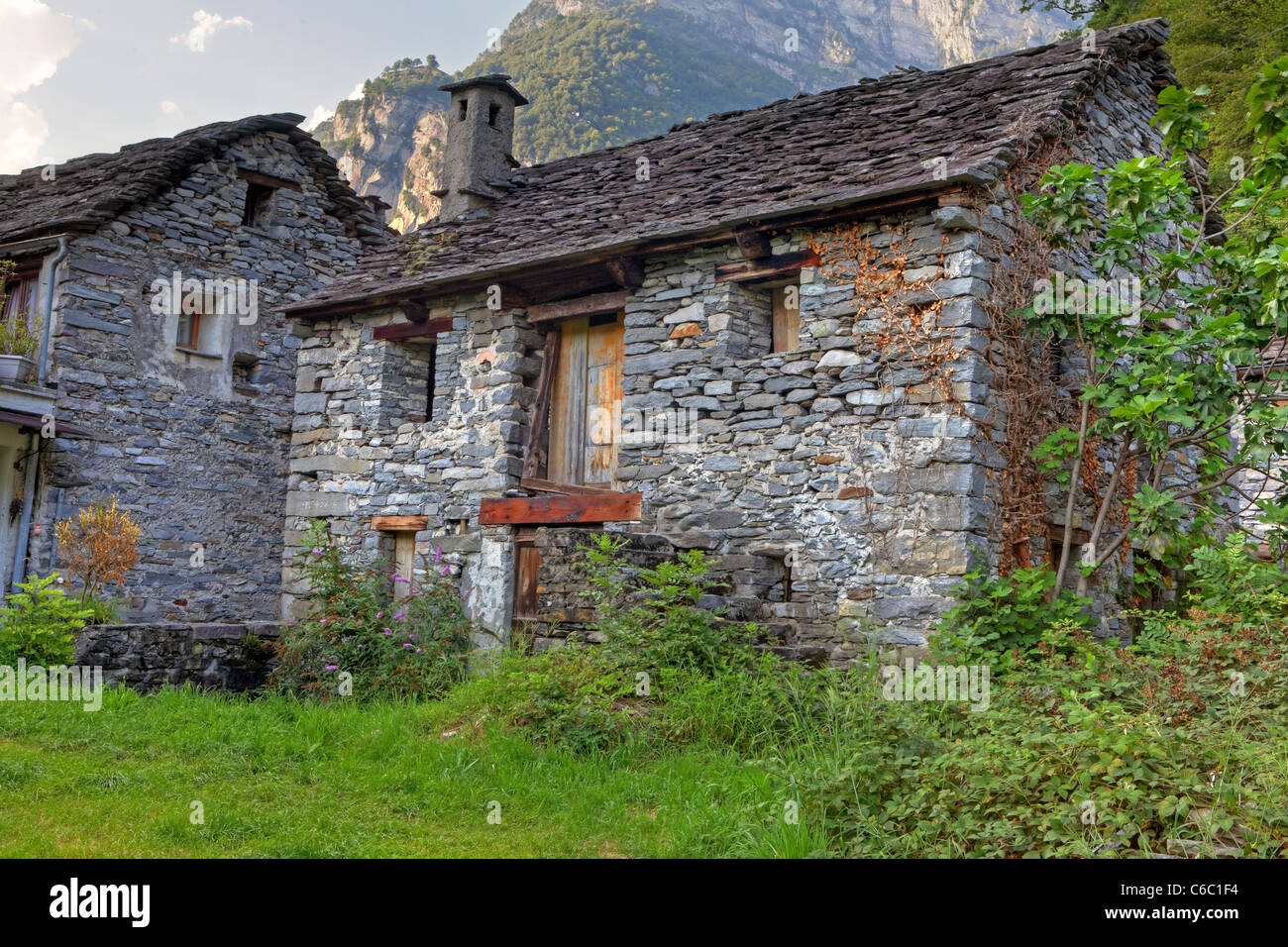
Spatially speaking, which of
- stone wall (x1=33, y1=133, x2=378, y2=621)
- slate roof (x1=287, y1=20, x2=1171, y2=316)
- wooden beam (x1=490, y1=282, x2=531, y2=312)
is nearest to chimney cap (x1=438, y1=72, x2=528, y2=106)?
slate roof (x1=287, y1=20, x2=1171, y2=316)

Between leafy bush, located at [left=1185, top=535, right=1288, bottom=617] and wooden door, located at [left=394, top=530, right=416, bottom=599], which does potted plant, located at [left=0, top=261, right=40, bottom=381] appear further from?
leafy bush, located at [left=1185, top=535, right=1288, bottom=617]

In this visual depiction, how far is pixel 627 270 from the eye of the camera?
9.08 meters

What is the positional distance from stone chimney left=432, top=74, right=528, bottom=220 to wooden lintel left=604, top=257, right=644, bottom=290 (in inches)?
141

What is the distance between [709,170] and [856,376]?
323 cm

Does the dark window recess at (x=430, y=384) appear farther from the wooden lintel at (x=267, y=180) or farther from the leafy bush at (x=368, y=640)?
the wooden lintel at (x=267, y=180)

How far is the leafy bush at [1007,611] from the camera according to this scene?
22.4 feet

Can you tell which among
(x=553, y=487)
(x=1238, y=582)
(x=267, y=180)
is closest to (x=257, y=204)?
(x=267, y=180)

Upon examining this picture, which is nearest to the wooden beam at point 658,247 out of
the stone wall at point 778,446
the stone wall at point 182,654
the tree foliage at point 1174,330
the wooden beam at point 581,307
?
the stone wall at point 778,446

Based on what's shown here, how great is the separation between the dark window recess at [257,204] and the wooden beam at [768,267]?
814cm

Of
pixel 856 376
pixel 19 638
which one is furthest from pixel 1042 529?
pixel 19 638

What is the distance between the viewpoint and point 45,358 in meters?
11.8

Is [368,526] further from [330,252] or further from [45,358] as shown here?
[330,252]

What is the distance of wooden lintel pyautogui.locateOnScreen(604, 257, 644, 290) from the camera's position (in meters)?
9.06

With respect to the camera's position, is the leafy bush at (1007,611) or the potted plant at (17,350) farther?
the potted plant at (17,350)
